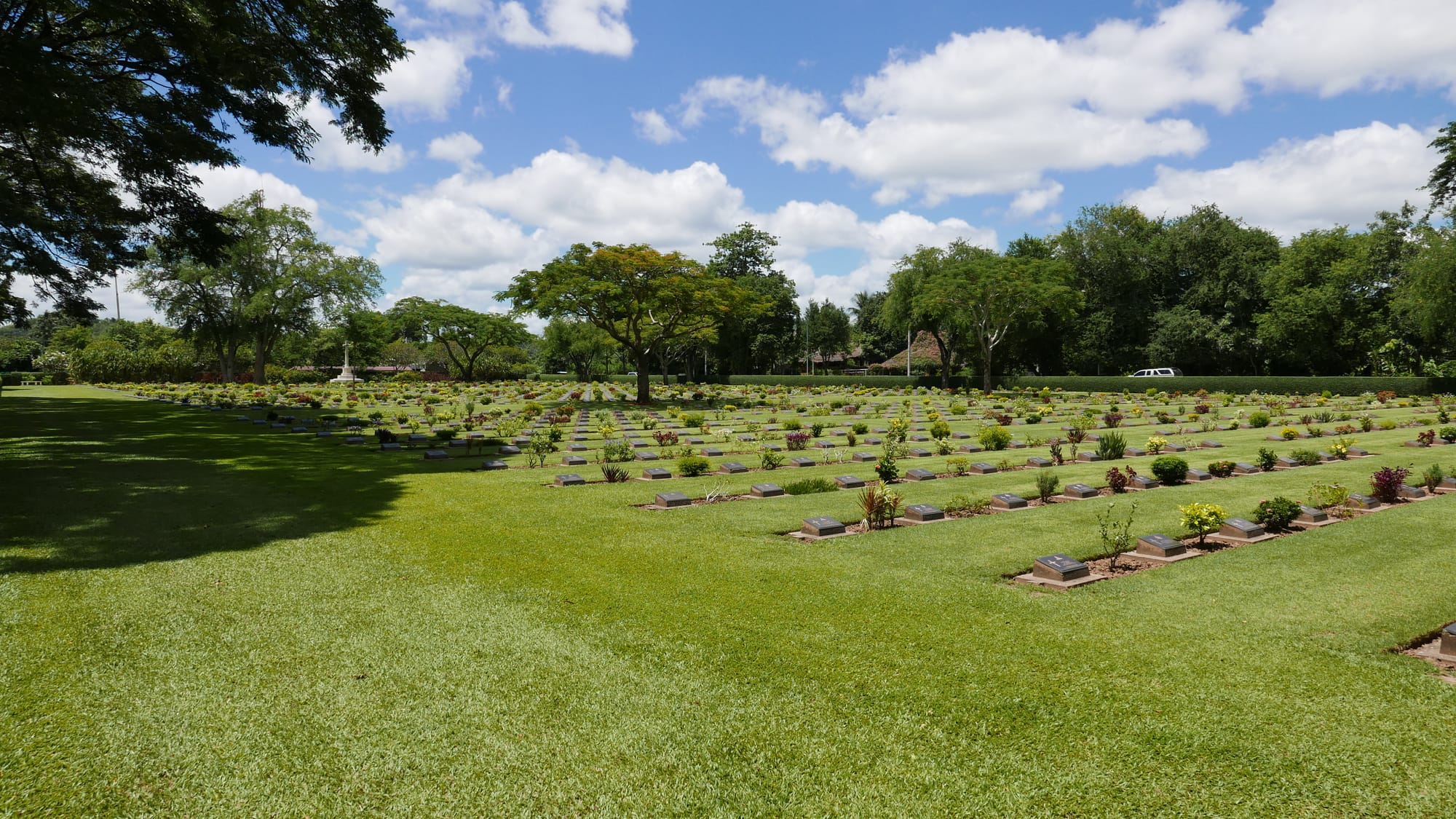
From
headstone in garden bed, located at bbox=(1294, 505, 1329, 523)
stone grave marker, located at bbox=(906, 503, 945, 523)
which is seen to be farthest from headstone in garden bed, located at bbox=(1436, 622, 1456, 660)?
stone grave marker, located at bbox=(906, 503, 945, 523)

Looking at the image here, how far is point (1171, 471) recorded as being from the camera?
11.1 meters

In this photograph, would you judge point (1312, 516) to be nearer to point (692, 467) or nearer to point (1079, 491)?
point (1079, 491)

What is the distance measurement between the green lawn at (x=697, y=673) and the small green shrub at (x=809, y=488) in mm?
2584

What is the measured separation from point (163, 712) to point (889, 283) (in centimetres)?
5116

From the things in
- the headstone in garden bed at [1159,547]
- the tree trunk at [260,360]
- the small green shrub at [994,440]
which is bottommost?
the headstone in garden bed at [1159,547]

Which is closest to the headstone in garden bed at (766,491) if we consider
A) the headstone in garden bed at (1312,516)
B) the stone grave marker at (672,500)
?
the stone grave marker at (672,500)

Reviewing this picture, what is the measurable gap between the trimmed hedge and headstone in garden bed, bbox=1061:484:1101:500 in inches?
1260

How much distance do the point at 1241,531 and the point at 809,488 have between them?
5.47 m

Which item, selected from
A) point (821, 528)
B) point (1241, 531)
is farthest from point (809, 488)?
point (1241, 531)

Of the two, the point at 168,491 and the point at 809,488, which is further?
the point at 809,488

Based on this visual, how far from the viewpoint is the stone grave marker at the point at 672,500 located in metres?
9.74

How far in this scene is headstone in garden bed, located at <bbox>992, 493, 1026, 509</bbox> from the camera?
9.54m

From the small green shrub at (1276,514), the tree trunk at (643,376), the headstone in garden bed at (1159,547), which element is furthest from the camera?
the tree trunk at (643,376)

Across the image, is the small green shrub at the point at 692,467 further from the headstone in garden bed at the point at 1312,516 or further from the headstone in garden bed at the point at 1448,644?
the headstone in garden bed at the point at 1448,644
